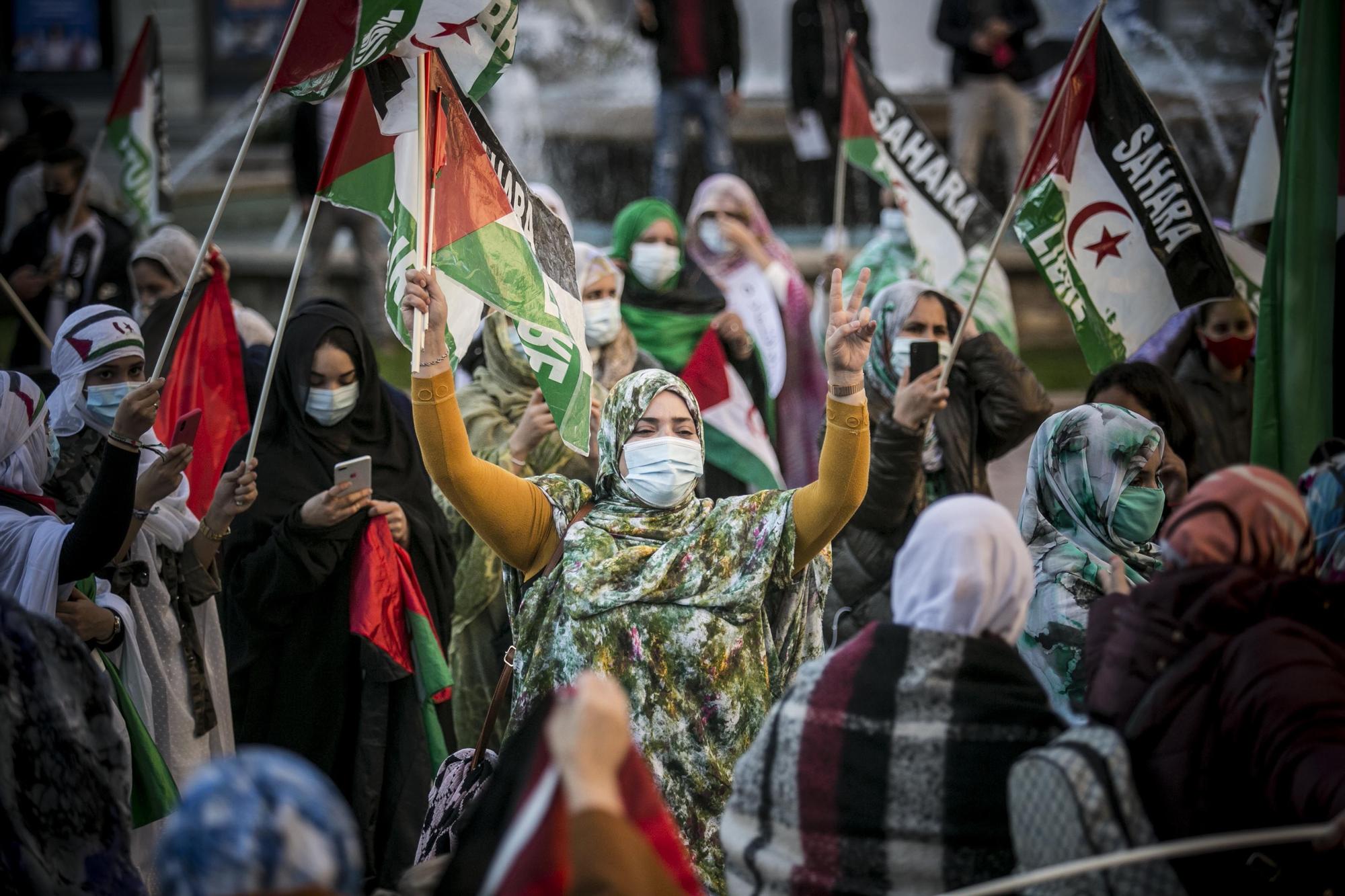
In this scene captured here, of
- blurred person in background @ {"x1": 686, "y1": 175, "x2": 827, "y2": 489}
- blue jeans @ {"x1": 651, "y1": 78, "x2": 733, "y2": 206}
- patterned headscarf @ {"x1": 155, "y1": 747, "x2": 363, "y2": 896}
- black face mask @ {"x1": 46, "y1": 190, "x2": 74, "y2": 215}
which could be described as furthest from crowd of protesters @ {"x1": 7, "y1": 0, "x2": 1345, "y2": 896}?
blue jeans @ {"x1": 651, "y1": 78, "x2": 733, "y2": 206}

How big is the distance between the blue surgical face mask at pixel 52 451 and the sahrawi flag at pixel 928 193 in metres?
3.74

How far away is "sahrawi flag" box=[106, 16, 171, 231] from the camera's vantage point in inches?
310

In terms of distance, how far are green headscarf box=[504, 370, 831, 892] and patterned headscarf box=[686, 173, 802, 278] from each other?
12.2 feet

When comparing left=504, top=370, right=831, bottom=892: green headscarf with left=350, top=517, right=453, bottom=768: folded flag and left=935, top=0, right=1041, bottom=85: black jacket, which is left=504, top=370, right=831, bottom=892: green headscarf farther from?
left=935, top=0, right=1041, bottom=85: black jacket

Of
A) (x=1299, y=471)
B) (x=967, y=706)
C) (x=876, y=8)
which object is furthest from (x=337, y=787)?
(x=876, y=8)

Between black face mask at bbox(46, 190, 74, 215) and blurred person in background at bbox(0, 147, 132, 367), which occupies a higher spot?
black face mask at bbox(46, 190, 74, 215)

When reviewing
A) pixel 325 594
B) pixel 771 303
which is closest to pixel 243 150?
pixel 325 594

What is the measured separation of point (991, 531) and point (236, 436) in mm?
3226

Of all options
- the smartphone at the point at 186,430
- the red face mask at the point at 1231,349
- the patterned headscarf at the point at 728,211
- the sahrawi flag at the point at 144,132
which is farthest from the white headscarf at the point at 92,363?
the red face mask at the point at 1231,349

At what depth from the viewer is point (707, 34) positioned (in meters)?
10.8

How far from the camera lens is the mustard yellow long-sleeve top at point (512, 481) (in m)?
3.74

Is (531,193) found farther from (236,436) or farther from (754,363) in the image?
(754,363)

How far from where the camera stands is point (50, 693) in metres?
3.01

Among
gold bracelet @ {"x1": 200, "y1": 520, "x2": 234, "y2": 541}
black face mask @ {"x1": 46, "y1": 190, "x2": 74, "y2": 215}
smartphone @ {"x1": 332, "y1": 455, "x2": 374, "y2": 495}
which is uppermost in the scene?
black face mask @ {"x1": 46, "y1": 190, "x2": 74, "y2": 215}
